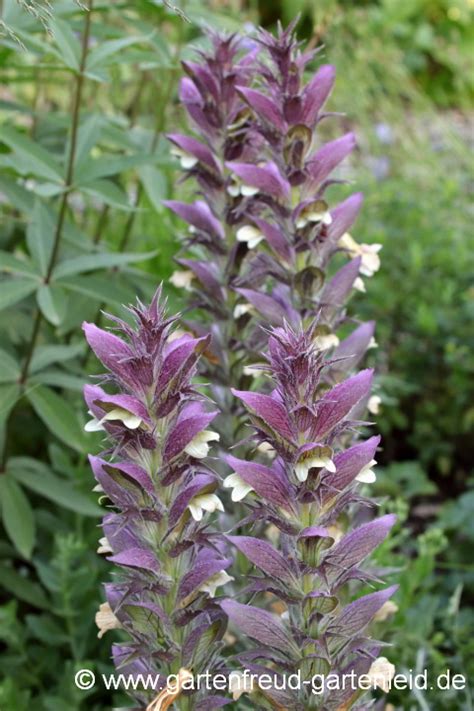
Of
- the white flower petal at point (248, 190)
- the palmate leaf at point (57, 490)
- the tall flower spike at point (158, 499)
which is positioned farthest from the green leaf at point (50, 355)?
the tall flower spike at point (158, 499)

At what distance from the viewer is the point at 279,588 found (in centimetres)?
115

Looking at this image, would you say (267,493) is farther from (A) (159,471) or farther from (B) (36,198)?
(B) (36,198)

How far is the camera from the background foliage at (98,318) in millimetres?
1943

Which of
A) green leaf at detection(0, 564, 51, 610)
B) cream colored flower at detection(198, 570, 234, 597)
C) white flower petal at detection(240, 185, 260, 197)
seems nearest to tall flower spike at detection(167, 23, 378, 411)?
white flower petal at detection(240, 185, 260, 197)

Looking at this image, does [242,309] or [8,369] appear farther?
[8,369]

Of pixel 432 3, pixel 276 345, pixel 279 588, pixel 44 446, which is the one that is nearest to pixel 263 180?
pixel 276 345

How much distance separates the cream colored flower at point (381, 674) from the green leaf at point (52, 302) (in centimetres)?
94

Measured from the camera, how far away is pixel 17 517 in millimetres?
1933

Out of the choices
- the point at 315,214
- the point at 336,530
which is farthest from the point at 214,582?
the point at 315,214

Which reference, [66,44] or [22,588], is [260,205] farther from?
[22,588]

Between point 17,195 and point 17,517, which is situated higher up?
point 17,195

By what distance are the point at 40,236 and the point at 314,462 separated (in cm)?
122

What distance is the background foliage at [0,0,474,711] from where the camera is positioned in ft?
6.38

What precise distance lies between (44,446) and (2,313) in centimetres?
53
